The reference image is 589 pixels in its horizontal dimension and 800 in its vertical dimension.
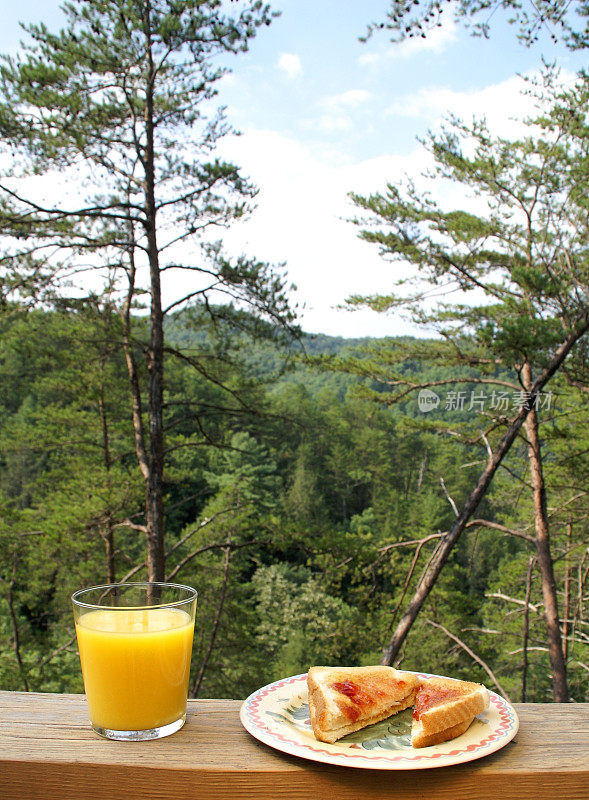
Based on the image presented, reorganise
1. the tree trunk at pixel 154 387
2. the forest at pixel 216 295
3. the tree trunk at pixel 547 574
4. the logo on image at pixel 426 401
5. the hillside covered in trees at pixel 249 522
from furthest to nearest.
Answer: the logo on image at pixel 426 401
the hillside covered in trees at pixel 249 522
the tree trunk at pixel 547 574
the tree trunk at pixel 154 387
the forest at pixel 216 295

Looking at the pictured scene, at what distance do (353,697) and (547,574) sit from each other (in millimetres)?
6845

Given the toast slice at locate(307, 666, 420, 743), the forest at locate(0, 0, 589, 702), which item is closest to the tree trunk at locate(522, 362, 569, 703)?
the forest at locate(0, 0, 589, 702)

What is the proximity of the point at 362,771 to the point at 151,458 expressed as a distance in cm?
549

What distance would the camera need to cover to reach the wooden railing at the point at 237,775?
0.62 metres

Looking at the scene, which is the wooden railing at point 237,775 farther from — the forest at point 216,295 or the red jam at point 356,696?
the forest at point 216,295

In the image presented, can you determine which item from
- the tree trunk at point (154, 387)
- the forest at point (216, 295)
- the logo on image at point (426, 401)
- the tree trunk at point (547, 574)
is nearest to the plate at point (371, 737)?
the forest at point (216, 295)

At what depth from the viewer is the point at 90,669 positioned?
732mm

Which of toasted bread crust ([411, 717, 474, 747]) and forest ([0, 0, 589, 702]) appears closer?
toasted bread crust ([411, 717, 474, 747])

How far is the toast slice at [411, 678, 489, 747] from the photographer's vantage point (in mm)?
669

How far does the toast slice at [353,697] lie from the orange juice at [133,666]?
0.15 m

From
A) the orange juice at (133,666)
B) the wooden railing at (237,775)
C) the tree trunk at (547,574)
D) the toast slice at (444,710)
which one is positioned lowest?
the tree trunk at (547,574)

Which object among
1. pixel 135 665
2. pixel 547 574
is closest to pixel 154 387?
pixel 547 574

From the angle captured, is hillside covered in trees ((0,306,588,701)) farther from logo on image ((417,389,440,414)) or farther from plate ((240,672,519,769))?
plate ((240,672,519,769))

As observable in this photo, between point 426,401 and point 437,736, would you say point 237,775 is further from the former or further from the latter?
point 426,401
